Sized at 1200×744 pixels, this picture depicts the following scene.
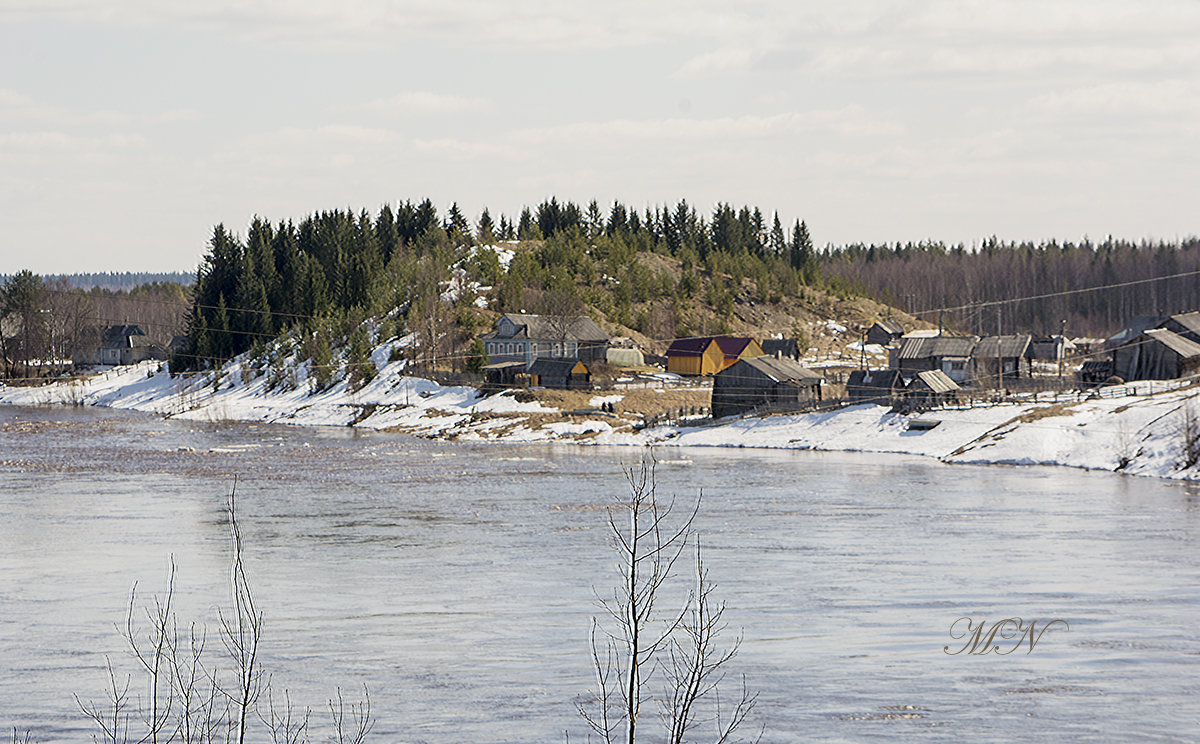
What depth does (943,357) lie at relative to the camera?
99.4 metres

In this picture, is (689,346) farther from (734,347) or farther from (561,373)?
(561,373)

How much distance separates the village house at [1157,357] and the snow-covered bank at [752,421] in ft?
24.7

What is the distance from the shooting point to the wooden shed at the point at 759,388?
8156 centimetres

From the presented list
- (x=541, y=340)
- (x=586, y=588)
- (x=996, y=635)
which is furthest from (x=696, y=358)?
(x=996, y=635)

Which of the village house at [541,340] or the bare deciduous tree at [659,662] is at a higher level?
the village house at [541,340]

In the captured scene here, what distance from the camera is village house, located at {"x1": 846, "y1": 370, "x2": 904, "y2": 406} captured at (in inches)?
3036

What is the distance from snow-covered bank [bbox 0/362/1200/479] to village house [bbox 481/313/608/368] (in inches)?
402

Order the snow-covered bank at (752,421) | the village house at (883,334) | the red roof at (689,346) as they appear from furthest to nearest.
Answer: the village house at (883,334), the red roof at (689,346), the snow-covered bank at (752,421)

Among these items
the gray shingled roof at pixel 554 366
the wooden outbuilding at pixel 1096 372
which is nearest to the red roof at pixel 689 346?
the gray shingled roof at pixel 554 366

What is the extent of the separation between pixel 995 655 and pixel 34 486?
139 feet

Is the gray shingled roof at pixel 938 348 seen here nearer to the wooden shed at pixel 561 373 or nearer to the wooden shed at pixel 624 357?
the wooden shed at pixel 624 357

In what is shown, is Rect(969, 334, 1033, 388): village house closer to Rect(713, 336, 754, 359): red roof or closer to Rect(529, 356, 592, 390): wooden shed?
Rect(713, 336, 754, 359): red roof

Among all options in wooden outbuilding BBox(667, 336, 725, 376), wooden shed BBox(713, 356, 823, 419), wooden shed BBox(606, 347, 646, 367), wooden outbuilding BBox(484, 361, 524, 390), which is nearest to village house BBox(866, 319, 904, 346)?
wooden outbuilding BBox(667, 336, 725, 376)

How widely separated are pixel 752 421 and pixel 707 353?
3535 centimetres
